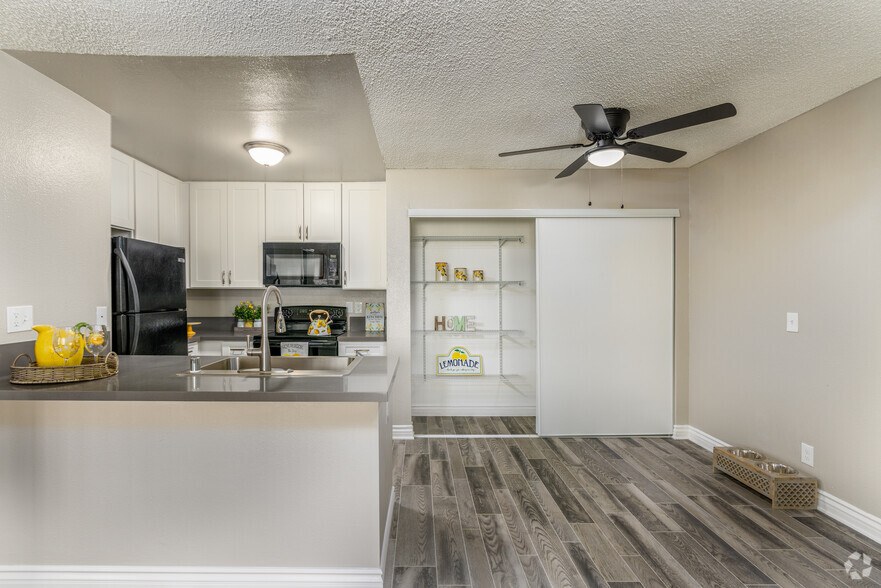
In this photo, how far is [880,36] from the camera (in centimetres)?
180

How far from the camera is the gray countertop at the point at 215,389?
5.00 ft

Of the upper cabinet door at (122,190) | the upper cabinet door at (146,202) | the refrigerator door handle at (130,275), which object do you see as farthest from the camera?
the upper cabinet door at (146,202)

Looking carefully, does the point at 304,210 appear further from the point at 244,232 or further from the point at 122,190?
the point at 122,190

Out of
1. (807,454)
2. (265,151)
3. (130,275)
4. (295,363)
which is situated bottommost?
(807,454)

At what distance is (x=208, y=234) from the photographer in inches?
166

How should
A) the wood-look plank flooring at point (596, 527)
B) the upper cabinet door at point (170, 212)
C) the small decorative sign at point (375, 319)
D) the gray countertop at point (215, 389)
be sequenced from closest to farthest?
the gray countertop at point (215, 389) → the wood-look plank flooring at point (596, 527) → the upper cabinet door at point (170, 212) → the small decorative sign at point (375, 319)

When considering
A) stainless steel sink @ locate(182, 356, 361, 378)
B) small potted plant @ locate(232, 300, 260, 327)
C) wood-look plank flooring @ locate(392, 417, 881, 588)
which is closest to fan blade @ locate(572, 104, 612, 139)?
stainless steel sink @ locate(182, 356, 361, 378)

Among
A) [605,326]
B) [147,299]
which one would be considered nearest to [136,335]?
[147,299]

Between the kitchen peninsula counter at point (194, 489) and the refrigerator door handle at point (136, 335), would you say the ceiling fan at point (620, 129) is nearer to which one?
the kitchen peninsula counter at point (194, 489)

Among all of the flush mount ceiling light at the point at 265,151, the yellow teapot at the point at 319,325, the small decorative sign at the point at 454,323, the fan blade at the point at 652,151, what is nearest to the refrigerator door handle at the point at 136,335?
the flush mount ceiling light at the point at 265,151

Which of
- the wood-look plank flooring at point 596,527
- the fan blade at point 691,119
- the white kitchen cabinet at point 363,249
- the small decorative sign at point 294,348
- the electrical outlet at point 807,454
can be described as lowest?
the wood-look plank flooring at point 596,527

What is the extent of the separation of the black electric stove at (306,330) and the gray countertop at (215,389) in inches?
76.2

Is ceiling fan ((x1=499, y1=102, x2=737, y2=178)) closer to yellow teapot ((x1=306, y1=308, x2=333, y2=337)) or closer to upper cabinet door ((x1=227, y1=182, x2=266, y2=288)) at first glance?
yellow teapot ((x1=306, y1=308, x2=333, y2=337))

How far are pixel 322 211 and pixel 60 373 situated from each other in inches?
109
